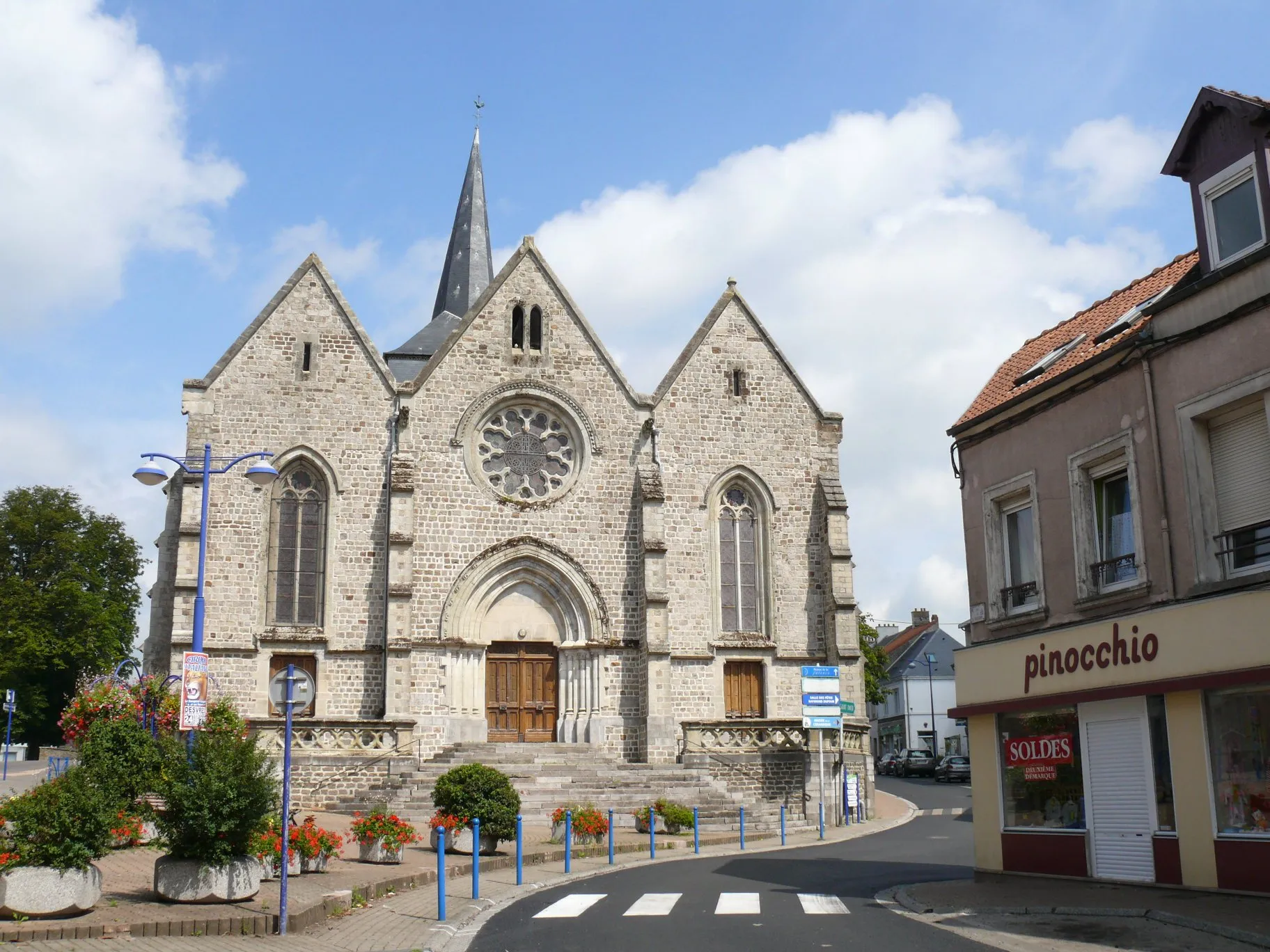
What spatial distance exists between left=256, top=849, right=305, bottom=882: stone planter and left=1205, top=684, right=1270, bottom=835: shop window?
9324 mm

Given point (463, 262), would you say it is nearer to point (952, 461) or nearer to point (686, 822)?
point (686, 822)

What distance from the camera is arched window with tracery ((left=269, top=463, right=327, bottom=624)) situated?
27625 mm

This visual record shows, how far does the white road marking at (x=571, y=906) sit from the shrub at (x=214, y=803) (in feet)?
9.60

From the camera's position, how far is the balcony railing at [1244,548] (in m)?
12.0

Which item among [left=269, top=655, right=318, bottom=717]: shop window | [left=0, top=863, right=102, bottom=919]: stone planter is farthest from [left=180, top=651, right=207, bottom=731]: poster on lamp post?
[left=269, top=655, right=318, bottom=717]: shop window

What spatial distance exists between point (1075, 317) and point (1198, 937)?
10.2 metres

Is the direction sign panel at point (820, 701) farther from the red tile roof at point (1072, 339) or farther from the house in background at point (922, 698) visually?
the house in background at point (922, 698)

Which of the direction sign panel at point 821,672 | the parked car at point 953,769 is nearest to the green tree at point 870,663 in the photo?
the parked car at point 953,769

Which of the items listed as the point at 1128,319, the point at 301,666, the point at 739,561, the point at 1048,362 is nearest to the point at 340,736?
the point at 301,666

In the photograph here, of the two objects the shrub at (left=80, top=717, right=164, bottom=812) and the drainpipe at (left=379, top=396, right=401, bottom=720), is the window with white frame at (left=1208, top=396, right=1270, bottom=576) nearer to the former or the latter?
the shrub at (left=80, top=717, right=164, bottom=812)

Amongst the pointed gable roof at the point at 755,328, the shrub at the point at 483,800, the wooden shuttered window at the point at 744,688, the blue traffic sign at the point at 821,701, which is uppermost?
the pointed gable roof at the point at 755,328

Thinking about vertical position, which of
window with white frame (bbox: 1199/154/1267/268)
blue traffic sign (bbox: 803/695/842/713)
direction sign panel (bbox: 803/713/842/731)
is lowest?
direction sign panel (bbox: 803/713/842/731)

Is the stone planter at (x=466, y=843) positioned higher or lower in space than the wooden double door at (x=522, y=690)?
lower

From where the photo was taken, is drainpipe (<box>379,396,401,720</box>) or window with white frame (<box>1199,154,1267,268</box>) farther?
drainpipe (<box>379,396,401,720</box>)
